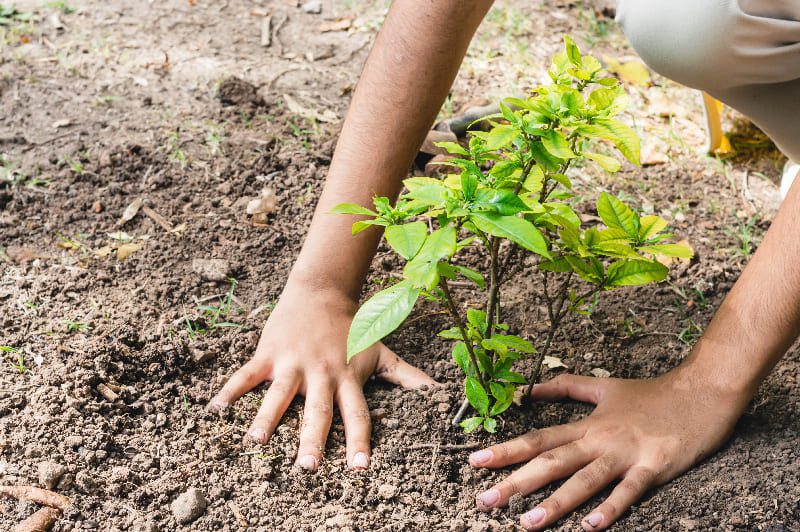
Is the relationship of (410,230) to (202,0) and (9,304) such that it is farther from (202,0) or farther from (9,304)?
(202,0)

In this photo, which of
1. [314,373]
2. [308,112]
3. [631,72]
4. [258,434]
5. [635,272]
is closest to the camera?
[635,272]

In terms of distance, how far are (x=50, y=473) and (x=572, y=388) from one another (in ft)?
4.10

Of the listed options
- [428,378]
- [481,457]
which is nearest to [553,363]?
[428,378]

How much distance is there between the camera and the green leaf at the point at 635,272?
163cm

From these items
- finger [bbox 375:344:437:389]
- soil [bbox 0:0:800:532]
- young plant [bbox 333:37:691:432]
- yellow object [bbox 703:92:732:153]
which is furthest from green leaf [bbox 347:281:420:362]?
yellow object [bbox 703:92:732:153]

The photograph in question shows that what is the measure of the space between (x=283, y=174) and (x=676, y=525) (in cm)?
178

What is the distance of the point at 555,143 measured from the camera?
1439mm

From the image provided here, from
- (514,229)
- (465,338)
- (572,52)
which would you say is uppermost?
(572,52)

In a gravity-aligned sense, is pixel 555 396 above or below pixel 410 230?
below

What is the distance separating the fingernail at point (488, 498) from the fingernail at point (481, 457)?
76 millimetres

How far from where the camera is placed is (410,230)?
4.56ft

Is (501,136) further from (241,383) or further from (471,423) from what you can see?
(241,383)

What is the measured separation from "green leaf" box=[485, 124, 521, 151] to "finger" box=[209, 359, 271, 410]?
2.94 feet

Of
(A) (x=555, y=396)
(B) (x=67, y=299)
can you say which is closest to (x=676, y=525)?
(A) (x=555, y=396)
